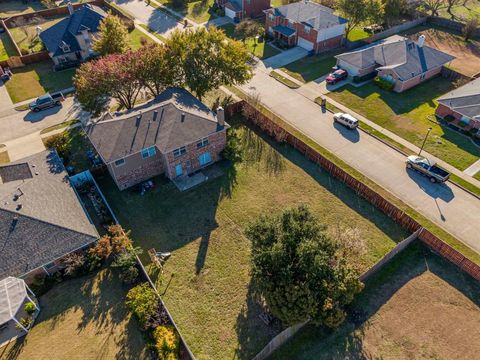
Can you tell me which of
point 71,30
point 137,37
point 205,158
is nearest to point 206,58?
point 205,158

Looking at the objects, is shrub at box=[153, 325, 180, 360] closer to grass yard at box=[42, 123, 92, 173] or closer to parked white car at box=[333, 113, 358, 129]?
grass yard at box=[42, 123, 92, 173]

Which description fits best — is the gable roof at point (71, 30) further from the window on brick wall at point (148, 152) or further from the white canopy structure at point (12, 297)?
the white canopy structure at point (12, 297)

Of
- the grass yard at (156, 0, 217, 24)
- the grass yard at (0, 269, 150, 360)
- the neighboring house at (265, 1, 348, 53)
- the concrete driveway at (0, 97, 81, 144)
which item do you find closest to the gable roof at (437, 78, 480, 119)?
the neighboring house at (265, 1, 348, 53)

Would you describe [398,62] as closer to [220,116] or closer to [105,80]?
[220,116]

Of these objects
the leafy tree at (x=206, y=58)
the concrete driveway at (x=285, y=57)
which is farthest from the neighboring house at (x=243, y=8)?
the leafy tree at (x=206, y=58)

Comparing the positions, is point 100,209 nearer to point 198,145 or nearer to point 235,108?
point 198,145
